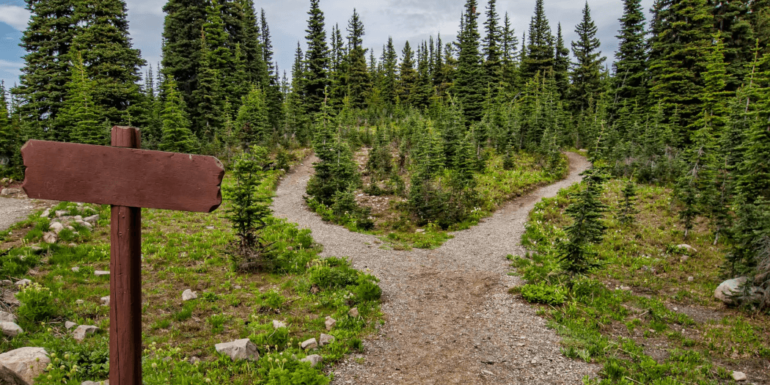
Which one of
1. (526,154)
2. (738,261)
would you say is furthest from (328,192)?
(526,154)

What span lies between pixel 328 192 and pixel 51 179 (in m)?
17.7

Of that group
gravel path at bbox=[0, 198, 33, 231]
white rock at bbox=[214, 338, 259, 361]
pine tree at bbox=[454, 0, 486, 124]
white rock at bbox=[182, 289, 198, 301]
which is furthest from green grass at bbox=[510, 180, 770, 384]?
pine tree at bbox=[454, 0, 486, 124]

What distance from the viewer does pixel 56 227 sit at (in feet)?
37.5

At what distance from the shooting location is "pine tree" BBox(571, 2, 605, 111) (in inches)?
1827

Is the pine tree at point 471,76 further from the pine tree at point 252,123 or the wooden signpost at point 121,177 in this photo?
the wooden signpost at point 121,177

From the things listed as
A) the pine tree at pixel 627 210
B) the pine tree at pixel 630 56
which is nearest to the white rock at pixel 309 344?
the pine tree at pixel 627 210

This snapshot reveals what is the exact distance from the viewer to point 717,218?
15.7 metres

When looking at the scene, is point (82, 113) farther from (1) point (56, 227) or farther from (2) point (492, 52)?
(2) point (492, 52)

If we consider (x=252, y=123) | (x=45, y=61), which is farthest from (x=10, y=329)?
(x=45, y=61)

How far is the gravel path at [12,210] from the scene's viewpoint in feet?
42.8

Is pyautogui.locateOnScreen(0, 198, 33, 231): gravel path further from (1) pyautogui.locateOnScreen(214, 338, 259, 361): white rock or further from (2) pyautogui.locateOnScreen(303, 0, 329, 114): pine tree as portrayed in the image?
(2) pyautogui.locateOnScreen(303, 0, 329, 114): pine tree

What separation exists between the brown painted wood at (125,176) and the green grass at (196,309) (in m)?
3.59

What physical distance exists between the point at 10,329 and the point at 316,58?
114 ft

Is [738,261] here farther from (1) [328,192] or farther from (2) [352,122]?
(2) [352,122]
